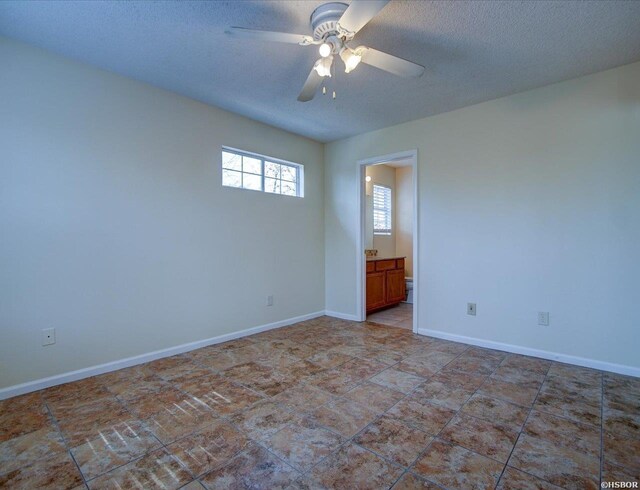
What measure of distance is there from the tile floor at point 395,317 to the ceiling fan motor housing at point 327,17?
3385 millimetres

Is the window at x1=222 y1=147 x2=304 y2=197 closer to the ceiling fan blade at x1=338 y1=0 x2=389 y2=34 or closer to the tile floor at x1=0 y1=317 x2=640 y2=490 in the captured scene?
the tile floor at x1=0 y1=317 x2=640 y2=490

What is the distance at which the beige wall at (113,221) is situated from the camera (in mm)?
2324

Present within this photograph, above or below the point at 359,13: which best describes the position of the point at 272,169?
below

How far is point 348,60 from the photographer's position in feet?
6.49

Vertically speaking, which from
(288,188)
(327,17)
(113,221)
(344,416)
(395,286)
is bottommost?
(344,416)

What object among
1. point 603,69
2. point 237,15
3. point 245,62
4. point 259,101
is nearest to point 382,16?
point 237,15

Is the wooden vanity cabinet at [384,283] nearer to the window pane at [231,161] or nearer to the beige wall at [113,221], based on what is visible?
the beige wall at [113,221]

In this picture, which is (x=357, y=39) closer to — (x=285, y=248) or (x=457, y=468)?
(x=285, y=248)

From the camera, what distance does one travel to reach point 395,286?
5473 millimetres

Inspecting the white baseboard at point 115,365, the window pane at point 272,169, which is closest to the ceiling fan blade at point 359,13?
the window pane at point 272,169

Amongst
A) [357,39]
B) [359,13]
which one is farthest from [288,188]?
[359,13]

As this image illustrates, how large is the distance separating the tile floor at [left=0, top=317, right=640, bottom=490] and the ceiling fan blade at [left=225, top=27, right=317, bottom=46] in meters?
2.28

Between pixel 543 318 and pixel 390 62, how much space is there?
267 cm

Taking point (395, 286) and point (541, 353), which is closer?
point (541, 353)
